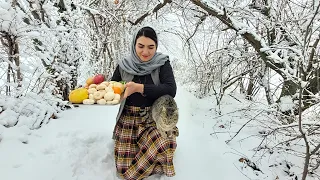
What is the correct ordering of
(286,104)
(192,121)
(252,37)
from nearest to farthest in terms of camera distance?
(286,104)
(252,37)
(192,121)

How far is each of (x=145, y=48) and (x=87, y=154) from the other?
1142mm

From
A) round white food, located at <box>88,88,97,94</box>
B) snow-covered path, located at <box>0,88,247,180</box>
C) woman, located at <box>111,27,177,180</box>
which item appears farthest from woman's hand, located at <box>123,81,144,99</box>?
snow-covered path, located at <box>0,88,247,180</box>

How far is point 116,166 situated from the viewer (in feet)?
7.13

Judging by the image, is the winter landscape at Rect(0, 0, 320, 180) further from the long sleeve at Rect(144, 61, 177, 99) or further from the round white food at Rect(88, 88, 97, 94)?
the long sleeve at Rect(144, 61, 177, 99)

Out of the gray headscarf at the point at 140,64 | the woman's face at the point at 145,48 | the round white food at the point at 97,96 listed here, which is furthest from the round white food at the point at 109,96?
the woman's face at the point at 145,48

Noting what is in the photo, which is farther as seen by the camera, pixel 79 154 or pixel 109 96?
pixel 79 154

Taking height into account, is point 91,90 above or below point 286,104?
above

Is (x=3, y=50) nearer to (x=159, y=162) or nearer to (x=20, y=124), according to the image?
(x=20, y=124)

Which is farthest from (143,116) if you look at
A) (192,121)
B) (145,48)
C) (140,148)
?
(192,121)

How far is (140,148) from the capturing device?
221 cm

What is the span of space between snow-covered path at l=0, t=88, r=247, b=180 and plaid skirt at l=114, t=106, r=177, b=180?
164 millimetres

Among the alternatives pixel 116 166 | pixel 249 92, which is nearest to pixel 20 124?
pixel 116 166

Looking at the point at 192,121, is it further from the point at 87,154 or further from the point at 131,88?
the point at 131,88

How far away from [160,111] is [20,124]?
150 cm
